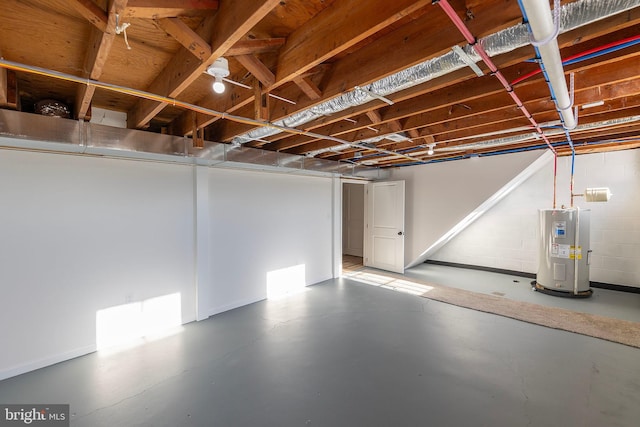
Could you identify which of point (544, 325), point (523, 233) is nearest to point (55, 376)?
point (544, 325)

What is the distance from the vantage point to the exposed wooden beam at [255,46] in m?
1.46

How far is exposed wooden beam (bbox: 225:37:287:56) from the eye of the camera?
4.81 ft

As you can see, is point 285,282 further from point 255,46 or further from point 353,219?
point 353,219

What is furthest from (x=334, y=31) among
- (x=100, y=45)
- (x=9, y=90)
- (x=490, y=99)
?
(x=9, y=90)

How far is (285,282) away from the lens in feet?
14.3

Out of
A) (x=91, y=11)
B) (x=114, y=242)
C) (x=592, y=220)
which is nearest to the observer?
(x=91, y=11)

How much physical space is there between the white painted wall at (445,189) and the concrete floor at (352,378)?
2.20 meters

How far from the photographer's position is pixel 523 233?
202 inches

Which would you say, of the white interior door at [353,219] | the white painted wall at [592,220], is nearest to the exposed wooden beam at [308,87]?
the white painted wall at [592,220]

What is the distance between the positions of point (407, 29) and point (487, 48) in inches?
16.6

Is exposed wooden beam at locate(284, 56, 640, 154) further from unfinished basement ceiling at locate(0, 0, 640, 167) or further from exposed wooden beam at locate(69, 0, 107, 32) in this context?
exposed wooden beam at locate(69, 0, 107, 32)

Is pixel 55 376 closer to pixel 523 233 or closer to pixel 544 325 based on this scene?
pixel 544 325

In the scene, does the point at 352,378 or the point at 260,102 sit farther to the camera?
the point at 352,378

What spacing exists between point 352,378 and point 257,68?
93.4 inches
